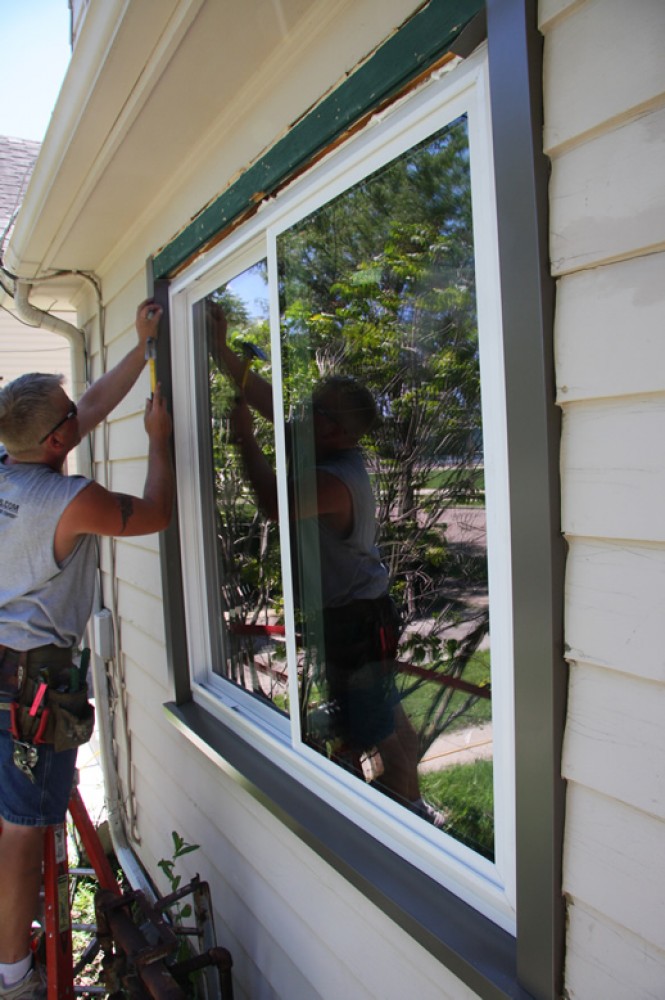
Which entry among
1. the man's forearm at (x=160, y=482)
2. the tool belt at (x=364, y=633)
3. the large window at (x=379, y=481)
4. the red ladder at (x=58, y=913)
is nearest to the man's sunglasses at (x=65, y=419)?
the man's forearm at (x=160, y=482)

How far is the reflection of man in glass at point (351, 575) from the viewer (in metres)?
1.88

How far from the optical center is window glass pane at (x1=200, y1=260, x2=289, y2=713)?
6.86 ft

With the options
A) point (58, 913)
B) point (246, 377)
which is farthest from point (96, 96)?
point (58, 913)

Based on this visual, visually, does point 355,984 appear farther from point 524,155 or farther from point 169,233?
point 169,233

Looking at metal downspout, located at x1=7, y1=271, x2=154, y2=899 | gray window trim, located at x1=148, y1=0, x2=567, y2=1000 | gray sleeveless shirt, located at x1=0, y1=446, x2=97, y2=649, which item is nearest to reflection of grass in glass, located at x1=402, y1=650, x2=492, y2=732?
gray window trim, located at x1=148, y1=0, x2=567, y2=1000

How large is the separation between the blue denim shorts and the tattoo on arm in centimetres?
71

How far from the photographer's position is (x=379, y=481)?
194cm

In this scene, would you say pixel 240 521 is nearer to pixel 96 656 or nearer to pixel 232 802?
pixel 232 802

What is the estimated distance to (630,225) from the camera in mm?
834

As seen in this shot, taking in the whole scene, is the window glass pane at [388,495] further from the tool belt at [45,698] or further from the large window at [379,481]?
the tool belt at [45,698]

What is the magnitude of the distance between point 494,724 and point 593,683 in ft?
0.87

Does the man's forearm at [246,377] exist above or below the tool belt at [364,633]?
above

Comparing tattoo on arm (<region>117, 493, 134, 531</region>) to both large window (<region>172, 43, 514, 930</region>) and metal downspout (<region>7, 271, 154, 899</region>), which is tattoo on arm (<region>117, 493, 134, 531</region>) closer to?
large window (<region>172, 43, 514, 930</region>)

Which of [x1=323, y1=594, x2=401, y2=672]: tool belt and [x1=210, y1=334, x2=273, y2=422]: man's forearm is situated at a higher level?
[x1=210, y1=334, x2=273, y2=422]: man's forearm
